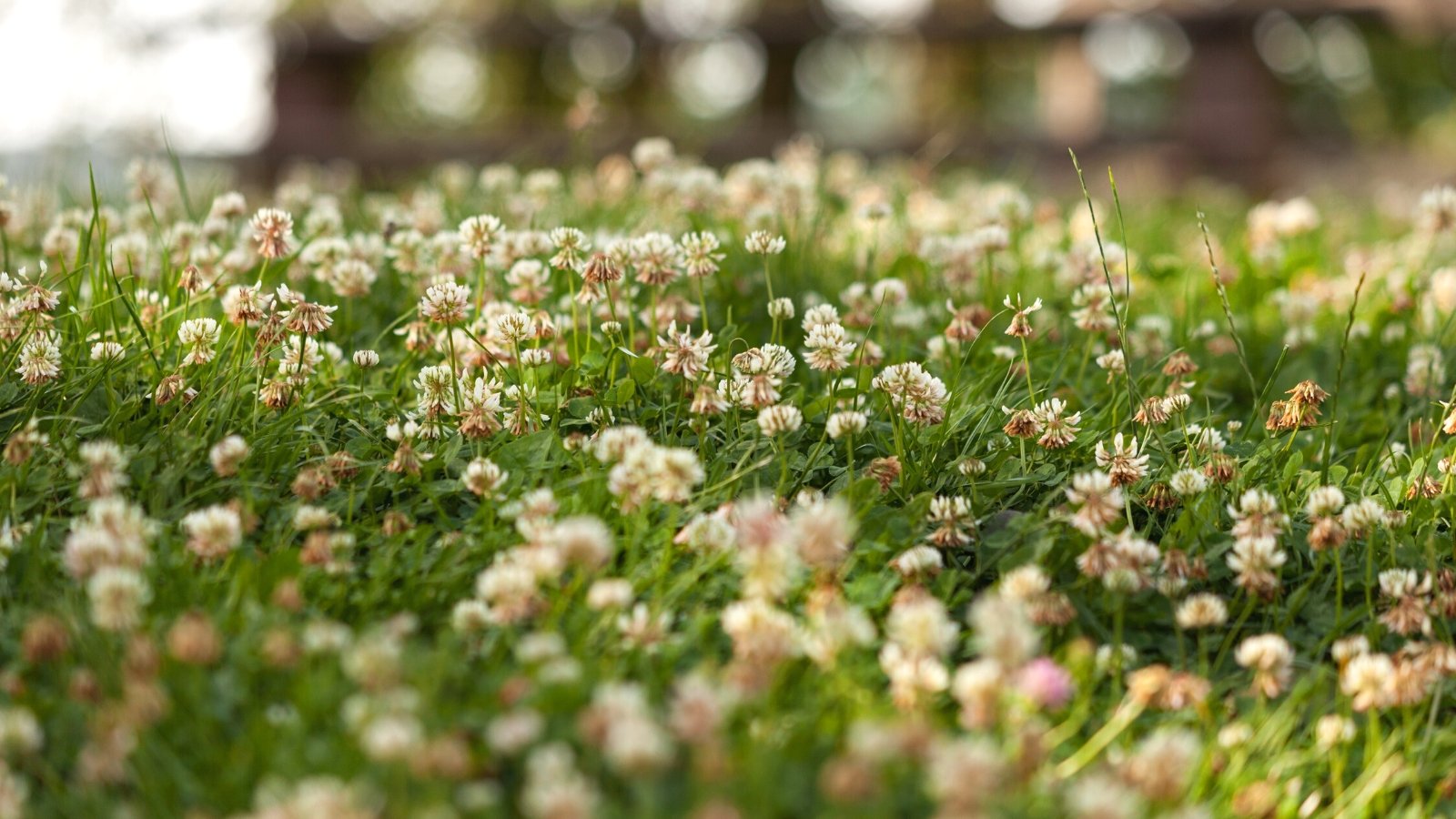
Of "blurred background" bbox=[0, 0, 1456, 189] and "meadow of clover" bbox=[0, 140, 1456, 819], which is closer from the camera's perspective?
"meadow of clover" bbox=[0, 140, 1456, 819]

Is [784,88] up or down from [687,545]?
up

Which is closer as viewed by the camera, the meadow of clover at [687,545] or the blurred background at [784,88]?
the meadow of clover at [687,545]

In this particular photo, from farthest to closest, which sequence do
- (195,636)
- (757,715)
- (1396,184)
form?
(1396,184), (757,715), (195,636)

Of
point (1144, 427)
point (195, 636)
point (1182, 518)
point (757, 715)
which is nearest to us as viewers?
point (195, 636)

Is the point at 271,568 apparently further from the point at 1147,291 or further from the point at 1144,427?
the point at 1147,291

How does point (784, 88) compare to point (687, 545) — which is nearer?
point (687, 545)

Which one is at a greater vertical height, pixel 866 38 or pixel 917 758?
pixel 866 38

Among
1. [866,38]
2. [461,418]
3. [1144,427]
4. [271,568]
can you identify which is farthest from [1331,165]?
[271,568]

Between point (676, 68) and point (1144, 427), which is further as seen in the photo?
point (676, 68)
